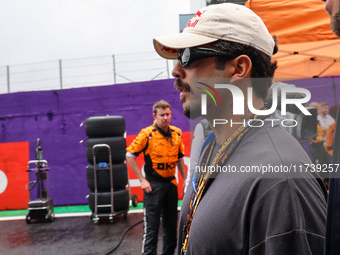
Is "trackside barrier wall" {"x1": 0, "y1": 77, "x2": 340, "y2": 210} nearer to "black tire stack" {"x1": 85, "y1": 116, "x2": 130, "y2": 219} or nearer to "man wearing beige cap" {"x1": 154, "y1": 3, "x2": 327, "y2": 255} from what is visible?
"black tire stack" {"x1": 85, "y1": 116, "x2": 130, "y2": 219}

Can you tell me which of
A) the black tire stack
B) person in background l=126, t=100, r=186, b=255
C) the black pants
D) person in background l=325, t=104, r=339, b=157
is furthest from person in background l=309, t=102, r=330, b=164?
the black tire stack

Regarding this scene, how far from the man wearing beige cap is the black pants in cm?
272

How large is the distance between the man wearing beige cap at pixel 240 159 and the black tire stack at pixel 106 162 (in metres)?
5.13

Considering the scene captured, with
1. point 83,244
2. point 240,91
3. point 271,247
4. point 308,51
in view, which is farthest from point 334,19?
point 83,244

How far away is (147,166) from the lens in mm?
4430

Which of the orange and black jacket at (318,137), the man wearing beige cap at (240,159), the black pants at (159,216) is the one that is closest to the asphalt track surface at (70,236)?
the black pants at (159,216)

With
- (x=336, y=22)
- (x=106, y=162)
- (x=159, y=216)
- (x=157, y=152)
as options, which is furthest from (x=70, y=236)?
(x=336, y=22)

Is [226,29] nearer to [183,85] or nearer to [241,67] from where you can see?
[241,67]

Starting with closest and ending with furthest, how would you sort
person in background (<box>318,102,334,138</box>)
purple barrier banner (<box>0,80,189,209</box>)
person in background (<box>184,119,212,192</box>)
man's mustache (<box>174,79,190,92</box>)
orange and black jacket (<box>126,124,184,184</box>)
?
man's mustache (<box>174,79,190,92</box>)
person in background (<box>184,119,212,192</box>)
orange and black jacket (<box>126,124,184,184</box>)
person in background (<box>318,102,334,138</box>)
purple barrier banner (<box>0,80,189,209</box>)

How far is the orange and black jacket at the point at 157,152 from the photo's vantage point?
4371mm

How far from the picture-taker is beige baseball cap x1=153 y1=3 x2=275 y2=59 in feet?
4.10

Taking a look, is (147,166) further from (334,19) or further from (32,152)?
(32,152)

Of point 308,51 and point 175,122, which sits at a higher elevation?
point 308,51

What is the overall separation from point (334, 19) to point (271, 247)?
771 millimetres
